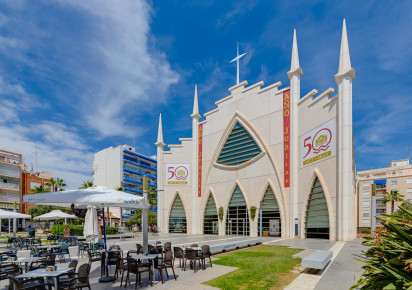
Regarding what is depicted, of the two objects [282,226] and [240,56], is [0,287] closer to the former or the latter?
[282,226]

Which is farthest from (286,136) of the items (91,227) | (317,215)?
(91,227)

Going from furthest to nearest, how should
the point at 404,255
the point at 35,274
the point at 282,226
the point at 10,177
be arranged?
the point at 10,177, the point at 282,226, the point at 35,274, the point at 404,255

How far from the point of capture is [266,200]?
2609cm

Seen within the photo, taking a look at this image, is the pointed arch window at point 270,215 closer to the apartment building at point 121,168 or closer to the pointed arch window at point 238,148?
the pointed arch window at point 238,148

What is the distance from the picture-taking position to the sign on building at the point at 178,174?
33938 mm

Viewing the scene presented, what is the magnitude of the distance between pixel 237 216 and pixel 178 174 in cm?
1023

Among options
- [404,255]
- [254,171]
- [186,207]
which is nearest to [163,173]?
[186,207]

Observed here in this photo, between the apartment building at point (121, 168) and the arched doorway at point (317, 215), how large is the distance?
50.7m

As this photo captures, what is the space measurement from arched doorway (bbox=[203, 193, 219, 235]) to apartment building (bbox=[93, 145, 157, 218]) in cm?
3791

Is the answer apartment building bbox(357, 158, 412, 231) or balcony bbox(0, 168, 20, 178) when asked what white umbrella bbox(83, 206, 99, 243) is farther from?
apartment building bbox(357, 158, 412, 231)

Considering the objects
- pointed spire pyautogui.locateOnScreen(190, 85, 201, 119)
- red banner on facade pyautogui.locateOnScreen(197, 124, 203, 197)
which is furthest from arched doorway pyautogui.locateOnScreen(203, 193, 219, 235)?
pointed spire pyautogui.locateOnScreen(190, 85, 201, 119)

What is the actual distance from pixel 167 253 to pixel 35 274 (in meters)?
4.12

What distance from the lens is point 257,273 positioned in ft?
28.6

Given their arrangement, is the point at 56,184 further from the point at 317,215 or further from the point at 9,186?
the point at 317,215
